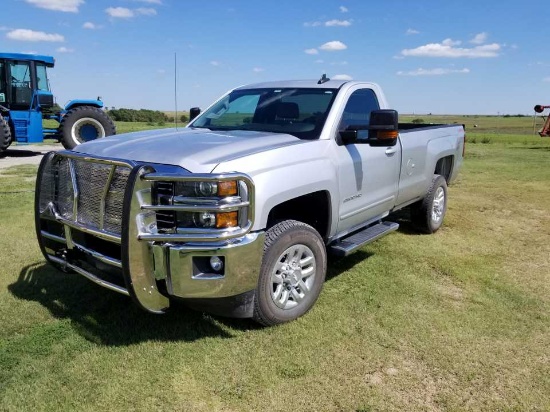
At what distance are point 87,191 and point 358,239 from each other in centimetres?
243

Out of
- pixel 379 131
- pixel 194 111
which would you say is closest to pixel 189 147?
pixel 379 131

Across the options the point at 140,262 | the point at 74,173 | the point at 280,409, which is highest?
the point at 74,173

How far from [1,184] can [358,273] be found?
7624mm

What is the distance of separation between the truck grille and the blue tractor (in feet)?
33.6

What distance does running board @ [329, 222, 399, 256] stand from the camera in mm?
4168

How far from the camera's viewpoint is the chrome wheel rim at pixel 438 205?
6344 millimetres

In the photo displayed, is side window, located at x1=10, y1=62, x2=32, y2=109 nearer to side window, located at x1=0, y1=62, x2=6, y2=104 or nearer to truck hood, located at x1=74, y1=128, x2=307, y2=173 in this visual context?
side window, located at x1=0, y1=62, x2=6, y2=104

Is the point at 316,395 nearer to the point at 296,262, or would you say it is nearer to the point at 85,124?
the point at 296,262

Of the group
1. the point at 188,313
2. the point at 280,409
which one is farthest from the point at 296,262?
the point at 280,409

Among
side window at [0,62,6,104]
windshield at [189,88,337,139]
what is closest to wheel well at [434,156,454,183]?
windshield at [189,88,337,139]

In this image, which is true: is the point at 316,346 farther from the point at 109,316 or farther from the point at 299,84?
the point at 299,84

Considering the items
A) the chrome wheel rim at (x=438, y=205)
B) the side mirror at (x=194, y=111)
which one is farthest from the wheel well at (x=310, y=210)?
the chrome wheel rim at (x=438, y=205)

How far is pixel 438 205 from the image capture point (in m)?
6.46

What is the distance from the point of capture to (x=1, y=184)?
9219 mm
